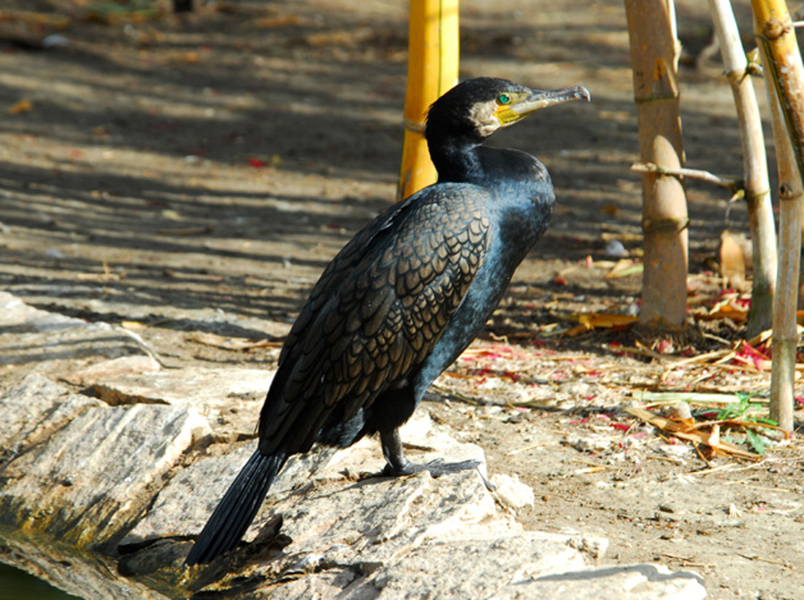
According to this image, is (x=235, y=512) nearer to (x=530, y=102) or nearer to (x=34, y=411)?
(x=34, y=411)

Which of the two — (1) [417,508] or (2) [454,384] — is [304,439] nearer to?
(1) [417,508]

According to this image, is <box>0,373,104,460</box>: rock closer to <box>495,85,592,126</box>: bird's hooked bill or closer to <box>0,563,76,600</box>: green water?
<box>0,563,76,600</box>: green water

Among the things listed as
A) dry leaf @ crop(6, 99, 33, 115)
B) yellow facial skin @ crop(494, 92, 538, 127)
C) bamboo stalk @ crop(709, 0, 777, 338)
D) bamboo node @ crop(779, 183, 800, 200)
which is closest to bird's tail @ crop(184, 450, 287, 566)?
yellow facial skin @ crop(494, 92, 538, 127)

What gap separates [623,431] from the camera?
3.59m

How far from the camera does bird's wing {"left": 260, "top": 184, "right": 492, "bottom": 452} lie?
2.82m

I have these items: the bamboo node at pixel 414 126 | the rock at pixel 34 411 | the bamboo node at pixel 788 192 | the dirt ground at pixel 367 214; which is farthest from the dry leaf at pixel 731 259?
the rock at pixel 34 411

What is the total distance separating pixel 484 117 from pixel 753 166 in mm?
1332

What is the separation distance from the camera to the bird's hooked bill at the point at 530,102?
3.10 meters

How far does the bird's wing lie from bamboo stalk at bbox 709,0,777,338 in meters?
1.35

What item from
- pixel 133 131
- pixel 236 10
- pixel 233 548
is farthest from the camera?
pixel 236 10

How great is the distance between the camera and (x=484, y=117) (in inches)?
120

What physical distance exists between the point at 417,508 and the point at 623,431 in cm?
111

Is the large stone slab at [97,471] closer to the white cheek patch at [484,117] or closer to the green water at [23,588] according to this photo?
the green water at [23,588]

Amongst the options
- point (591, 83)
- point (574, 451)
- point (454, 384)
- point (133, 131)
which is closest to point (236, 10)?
point (133, 131)
